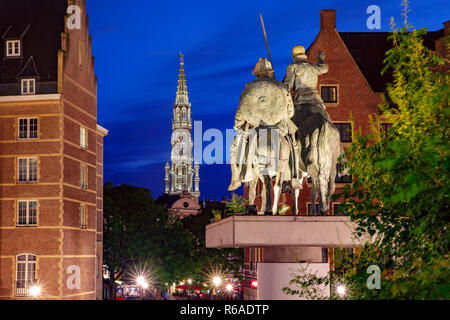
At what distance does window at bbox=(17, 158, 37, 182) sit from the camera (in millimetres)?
51062

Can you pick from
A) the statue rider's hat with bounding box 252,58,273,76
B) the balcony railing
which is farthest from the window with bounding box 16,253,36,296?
the statue rider's hat with bounding box 252,58,273,76

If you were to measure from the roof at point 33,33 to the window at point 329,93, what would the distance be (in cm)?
1984

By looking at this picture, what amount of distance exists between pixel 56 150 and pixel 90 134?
20.4ft

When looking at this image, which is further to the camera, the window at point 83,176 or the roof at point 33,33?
the window at point 83,176

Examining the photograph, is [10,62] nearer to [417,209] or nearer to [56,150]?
[56,150]

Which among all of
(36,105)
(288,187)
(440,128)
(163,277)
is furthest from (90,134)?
(440,128)

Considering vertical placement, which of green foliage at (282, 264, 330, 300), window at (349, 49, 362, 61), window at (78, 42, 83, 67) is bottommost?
green foliage at (282, 264, 330, 300)

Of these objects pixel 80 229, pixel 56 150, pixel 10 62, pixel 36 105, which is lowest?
pixel 80 229

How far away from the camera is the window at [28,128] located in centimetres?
5153

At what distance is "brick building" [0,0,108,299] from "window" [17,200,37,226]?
0.24 feet

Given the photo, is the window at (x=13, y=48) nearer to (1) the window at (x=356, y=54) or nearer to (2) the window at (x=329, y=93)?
(2) the window at (x=329, y=93)

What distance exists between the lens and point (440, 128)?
27.2 ft

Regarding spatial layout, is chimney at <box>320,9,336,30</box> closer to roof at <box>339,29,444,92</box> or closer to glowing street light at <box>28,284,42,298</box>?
roof at <box>339,29,444,92</box>

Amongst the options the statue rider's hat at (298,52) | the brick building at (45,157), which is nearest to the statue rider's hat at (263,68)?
the statue rider's hat at (298,52)
